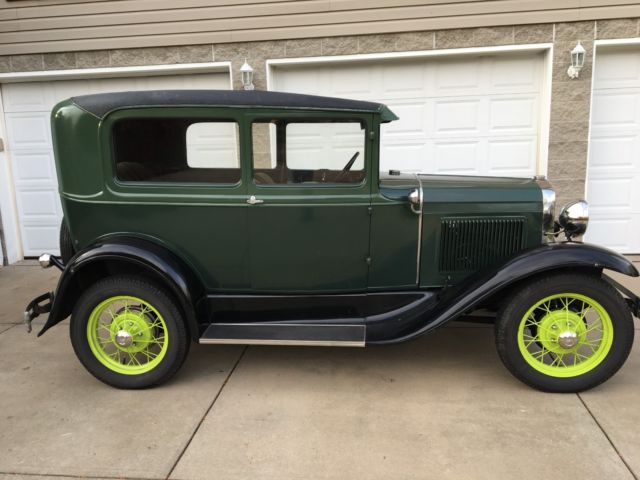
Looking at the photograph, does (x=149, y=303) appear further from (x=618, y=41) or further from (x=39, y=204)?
(x=618, y=41)

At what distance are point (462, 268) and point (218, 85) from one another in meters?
4.16

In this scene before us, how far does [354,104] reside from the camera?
3.13 m

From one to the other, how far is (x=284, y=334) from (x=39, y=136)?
5.21 m

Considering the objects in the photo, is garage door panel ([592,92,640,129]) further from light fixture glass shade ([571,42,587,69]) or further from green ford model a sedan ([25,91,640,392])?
green ford model a sedan ([25,91,640,392])

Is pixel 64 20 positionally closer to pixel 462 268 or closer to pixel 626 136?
pixel 462 268

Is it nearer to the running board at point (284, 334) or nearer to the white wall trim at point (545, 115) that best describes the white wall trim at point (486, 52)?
the white wall trim at point (545, 115)

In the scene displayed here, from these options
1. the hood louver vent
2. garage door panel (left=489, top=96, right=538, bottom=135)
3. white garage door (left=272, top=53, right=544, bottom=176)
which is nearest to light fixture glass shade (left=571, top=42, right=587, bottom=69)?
white garage door (left=272, top=53, right=544, bottom=176)

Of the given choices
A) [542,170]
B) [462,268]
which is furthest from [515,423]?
[542,170]

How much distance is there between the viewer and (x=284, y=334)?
3.17 metres

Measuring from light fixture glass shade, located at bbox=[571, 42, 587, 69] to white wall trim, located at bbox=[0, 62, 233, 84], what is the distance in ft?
12.8

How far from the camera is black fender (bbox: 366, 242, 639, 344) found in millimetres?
2924

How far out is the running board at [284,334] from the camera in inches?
120

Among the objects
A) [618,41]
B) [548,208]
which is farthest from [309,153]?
[618,41]

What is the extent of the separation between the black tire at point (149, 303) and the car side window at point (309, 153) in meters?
1.00
